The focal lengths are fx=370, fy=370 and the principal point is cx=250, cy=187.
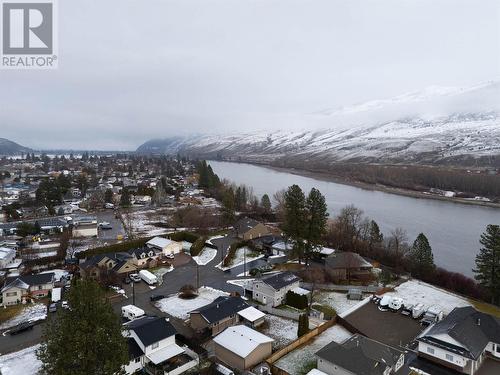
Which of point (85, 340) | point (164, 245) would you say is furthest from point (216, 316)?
point (164, 245)

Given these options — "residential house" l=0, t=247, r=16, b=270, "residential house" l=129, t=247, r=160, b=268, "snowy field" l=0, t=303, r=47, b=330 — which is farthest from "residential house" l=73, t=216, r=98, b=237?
"snowy field" l=0, t=303, r=47, b=330

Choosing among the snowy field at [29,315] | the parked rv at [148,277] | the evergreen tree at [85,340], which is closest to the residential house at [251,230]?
the parked rv at [148,277]

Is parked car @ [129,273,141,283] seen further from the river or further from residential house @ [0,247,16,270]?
the river

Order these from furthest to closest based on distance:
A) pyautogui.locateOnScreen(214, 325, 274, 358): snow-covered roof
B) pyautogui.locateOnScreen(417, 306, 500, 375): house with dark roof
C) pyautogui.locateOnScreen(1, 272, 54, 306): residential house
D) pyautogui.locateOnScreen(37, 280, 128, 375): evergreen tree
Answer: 1. pyautogui.locateOnScreen(1, 272, 54, 306): residential house
2. pyautogui.locateOnScreen(214, 325, 274, 358): snow-covered roof
3. pyautogui.locateOnScreen(417, 306, 500, 375): house with dark roof
4. pyautogui.locateOnScreen(37, 280, 128, 375): evergreen tree

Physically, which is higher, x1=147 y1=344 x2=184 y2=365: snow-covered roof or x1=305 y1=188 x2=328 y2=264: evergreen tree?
x1=305 y1=188 x2=328 y2=264: evergreen tree

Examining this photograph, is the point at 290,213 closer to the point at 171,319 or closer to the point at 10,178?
the point at 171,319

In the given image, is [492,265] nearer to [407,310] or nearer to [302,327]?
[407,310]

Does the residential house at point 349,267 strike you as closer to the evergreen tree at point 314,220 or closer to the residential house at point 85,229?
the evergreen tree at point 314,220

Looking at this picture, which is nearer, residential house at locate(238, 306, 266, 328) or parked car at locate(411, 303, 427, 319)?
residential house at locate(238, 306, 266, 328)
